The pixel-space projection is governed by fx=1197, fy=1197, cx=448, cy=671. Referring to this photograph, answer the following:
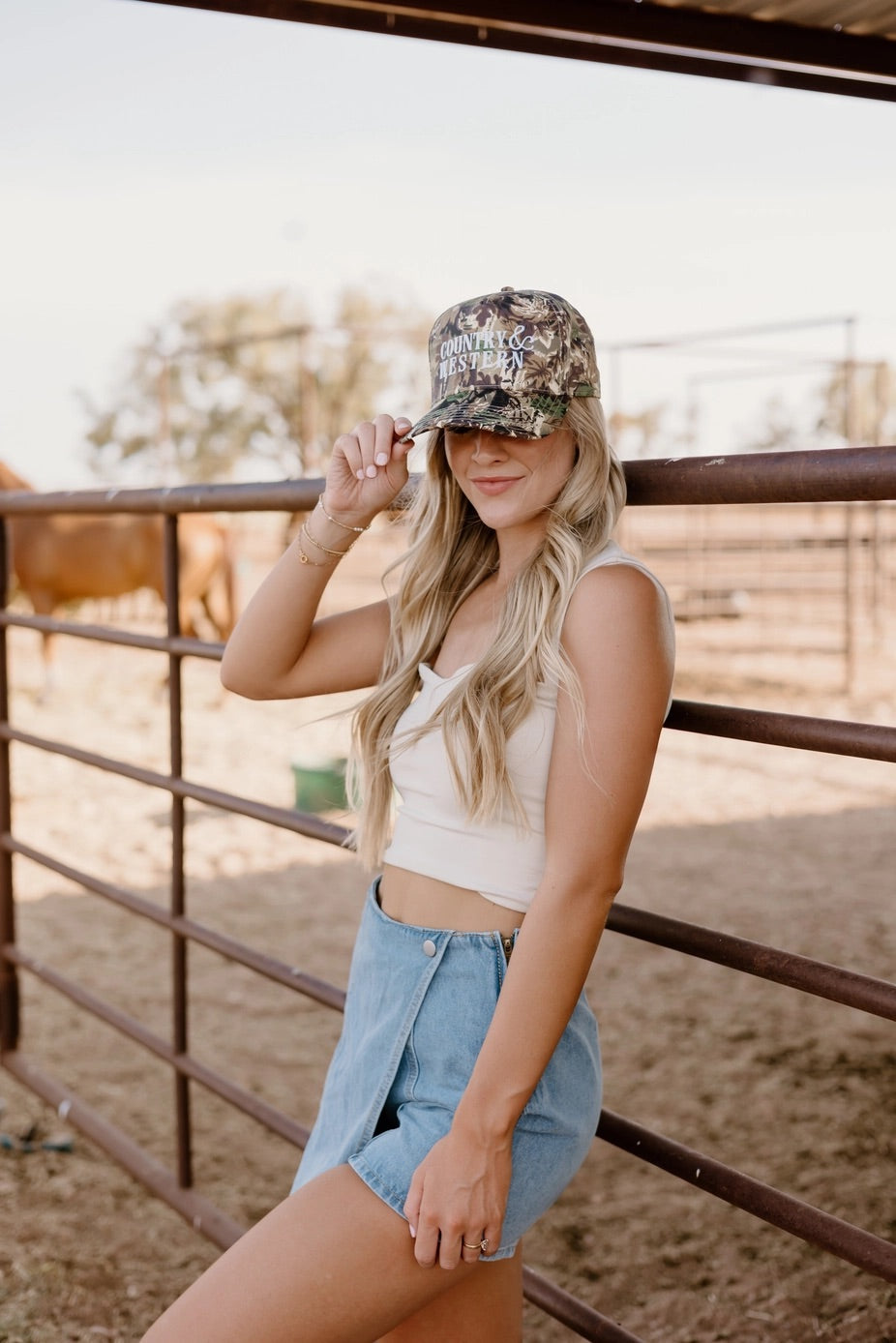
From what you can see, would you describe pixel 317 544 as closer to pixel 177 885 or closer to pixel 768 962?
pixel 768 962

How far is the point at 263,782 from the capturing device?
22.2 feet

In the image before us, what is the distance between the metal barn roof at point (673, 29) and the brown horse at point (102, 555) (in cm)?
712

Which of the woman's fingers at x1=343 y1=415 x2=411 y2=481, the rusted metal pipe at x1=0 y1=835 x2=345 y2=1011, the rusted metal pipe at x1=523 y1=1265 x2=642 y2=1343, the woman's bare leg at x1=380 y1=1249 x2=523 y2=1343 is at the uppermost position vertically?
the woman's fingers at x1=343 y1=415 x2=411 y2=481

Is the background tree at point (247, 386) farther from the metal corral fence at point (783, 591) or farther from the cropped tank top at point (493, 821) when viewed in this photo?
the cropped tank top at point (493, 821)

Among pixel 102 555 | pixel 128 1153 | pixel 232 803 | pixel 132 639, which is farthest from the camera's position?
pixel 102 555

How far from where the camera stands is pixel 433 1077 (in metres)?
1.25

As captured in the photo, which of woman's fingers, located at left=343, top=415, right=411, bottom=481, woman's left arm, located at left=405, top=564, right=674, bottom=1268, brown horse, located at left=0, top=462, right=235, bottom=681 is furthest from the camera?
brown horse, located at left=0, top=462, right=235, bottom=681

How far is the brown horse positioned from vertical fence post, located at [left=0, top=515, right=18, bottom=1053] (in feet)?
22.3

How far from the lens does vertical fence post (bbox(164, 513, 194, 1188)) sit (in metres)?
2.44

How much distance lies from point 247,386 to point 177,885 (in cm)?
2673

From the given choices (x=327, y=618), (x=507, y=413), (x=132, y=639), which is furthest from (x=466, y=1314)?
(x=132, y=639)

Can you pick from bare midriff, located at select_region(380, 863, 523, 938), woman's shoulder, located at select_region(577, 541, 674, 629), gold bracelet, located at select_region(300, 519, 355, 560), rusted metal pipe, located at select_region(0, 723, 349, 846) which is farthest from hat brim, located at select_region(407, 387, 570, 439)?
rusted metal pipe, located at select_region(0, 723, 349, 846)

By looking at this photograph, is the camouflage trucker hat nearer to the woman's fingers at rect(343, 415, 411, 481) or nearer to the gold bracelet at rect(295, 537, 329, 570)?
the woman's fingers at rect(343, 415, 411, 481)

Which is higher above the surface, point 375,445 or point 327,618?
point 375,445
